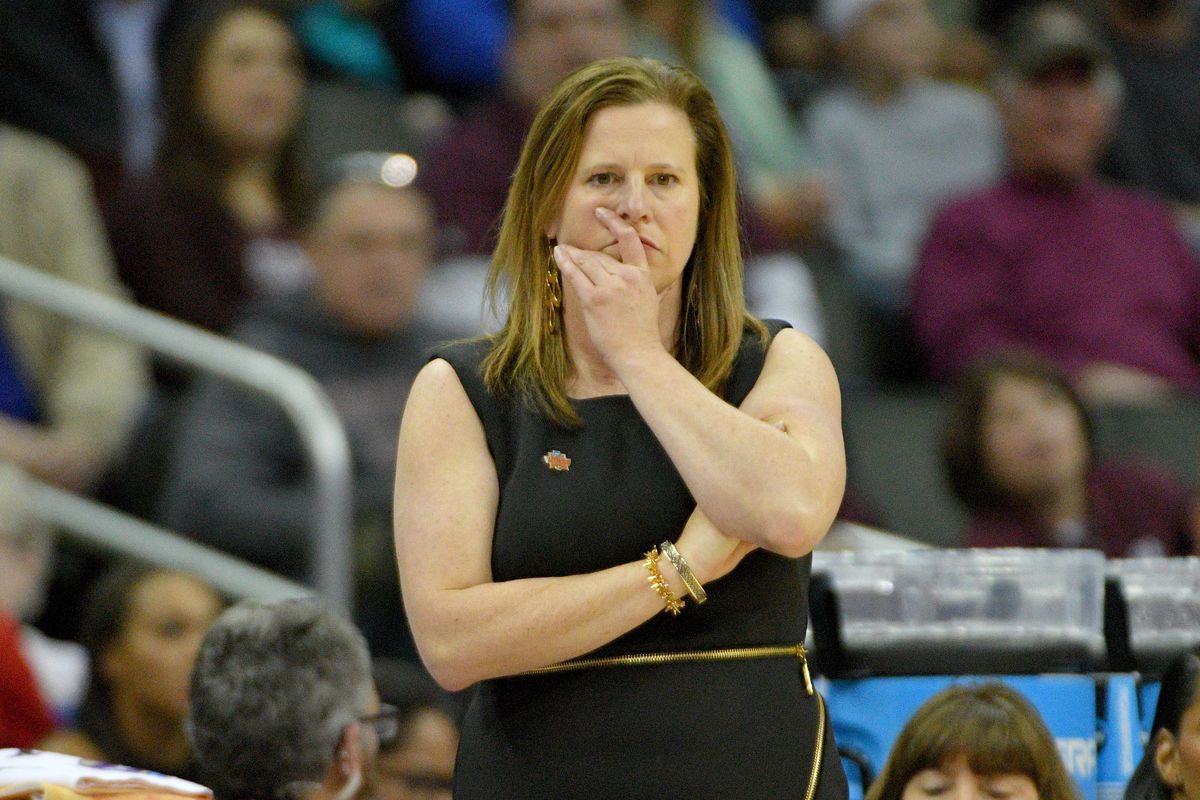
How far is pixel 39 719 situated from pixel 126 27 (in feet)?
9.20

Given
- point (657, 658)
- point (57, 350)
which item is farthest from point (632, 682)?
point (57, 350)

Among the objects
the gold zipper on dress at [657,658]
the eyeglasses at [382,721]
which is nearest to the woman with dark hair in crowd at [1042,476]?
the eyeglasses at [382,721]

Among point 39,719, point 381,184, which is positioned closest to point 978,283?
point 381,184

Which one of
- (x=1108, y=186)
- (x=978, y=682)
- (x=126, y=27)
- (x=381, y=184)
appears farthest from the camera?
(x=1108, y=186)

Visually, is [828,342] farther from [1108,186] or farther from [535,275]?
[535,275]

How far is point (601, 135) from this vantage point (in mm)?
2045

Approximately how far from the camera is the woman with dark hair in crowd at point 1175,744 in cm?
237

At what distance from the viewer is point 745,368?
2.12 m

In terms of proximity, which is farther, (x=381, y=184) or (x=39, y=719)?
(x=381, y=184)

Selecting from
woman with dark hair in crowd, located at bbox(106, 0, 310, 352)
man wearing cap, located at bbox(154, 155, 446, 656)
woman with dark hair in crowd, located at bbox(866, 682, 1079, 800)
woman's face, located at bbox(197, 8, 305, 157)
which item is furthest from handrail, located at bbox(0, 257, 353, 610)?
woman with dark hair in crowd, located at bbox(866, 682, 1079, 800)

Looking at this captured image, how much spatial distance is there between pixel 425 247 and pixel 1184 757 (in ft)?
10.0

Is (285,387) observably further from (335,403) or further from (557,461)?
(557,461)

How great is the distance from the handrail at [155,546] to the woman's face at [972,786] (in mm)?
2136

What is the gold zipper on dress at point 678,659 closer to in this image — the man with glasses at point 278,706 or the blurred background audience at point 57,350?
the man with glasses at point 278,706
